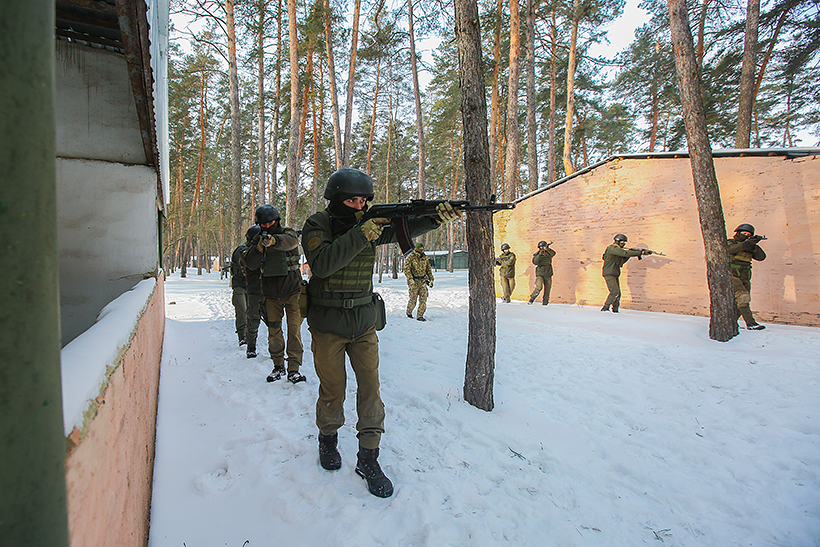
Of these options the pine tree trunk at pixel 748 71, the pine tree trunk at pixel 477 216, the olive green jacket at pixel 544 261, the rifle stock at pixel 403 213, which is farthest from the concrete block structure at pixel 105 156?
the pine tree trunk at pixel 748 71

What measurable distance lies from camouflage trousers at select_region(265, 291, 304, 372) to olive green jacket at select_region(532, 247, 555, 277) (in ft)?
25.2

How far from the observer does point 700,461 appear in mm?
2818

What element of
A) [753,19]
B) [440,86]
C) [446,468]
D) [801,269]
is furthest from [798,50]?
[446,468]

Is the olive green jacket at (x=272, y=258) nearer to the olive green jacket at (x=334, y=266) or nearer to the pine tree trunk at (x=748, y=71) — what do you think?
the olive green jacket at (x=334, y=266)

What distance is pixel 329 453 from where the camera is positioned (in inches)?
99.1

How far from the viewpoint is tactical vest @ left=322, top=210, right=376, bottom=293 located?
2.50 meters

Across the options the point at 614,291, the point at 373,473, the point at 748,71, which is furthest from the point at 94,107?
the point at 748,71

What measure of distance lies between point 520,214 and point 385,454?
35.5 feet

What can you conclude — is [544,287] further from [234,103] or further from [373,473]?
[234,103]

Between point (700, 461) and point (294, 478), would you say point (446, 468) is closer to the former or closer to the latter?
point (294, 478)

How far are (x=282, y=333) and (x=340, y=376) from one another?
197 cm

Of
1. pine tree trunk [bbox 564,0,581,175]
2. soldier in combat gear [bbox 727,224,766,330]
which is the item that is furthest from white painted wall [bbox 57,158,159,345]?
pine tree trunk [bbox 564,0,581,175]

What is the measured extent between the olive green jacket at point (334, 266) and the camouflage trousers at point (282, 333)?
69.2 inches

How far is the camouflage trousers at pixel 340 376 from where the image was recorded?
247cm
